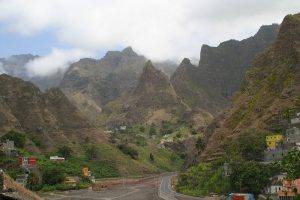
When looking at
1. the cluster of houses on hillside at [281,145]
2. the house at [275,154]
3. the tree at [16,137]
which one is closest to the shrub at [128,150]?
the tree at [16,137]

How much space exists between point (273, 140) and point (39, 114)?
89759mm

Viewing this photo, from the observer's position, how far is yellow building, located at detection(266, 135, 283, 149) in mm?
98875

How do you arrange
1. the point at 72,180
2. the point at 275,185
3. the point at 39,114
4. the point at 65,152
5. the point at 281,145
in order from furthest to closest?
1. the point at 39,114
2. the point at 65,152
3. the point at 72,180
4. the point at 281,145
5. the point at 275,185

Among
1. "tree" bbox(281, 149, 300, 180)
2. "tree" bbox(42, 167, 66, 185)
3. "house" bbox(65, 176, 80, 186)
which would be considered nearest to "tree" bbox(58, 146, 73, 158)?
"house" bbox(65, 176, 80, 186)

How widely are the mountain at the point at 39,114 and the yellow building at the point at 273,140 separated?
7704 centimetres

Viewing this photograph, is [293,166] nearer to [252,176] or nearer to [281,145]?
[252,176]

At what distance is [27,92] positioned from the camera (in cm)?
17412

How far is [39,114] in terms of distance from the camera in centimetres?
16912

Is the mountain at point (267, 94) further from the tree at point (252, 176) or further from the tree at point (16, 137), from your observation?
the tree at point (16, 137)

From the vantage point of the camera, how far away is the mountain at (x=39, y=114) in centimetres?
16168

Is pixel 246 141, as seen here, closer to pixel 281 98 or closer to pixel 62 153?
pixel 281 98

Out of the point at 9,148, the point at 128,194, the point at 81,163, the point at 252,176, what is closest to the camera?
the point at 252,176

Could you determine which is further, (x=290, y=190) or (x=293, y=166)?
(x=290, y=190)

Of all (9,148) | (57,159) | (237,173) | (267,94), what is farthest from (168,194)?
(9,148)
